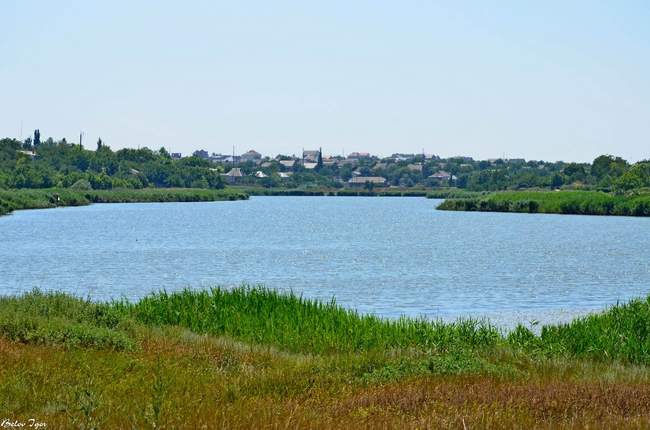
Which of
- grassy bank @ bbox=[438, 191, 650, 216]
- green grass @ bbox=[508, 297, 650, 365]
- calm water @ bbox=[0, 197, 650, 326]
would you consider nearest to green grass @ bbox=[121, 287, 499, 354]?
green grass @ bbox=[508, 297, 650, 365]

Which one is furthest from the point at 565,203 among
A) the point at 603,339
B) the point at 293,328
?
the point at 603,339

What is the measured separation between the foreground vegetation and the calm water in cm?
1256

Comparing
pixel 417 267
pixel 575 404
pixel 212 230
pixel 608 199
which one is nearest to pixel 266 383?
pixel 575 404

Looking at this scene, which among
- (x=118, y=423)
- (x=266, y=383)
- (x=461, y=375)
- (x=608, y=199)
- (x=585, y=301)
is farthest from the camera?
(x=608, y=199)

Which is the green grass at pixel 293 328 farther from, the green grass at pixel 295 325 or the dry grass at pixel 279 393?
the dry grass at pixel 279 393

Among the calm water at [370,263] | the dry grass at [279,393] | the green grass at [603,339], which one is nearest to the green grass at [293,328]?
the green grass at [603,339]

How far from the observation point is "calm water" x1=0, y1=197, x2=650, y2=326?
4766 centimetres

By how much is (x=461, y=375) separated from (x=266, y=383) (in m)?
3.92

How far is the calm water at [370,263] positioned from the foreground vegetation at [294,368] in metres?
12.6

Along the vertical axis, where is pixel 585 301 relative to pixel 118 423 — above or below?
below

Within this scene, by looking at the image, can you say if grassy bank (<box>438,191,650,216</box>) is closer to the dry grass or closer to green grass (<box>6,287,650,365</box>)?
green grass (<box>6,287,650,365</box>)

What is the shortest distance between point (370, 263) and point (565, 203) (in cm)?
9212

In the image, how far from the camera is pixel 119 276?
187 ft

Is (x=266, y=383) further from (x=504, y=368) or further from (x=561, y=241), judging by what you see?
(x=561, y=241)
